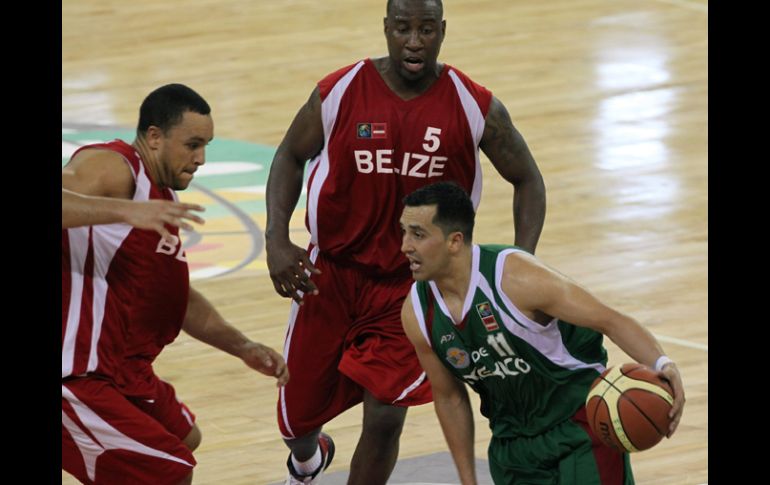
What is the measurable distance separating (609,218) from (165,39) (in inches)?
Answer: 225

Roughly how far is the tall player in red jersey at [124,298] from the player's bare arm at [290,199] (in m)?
0.74

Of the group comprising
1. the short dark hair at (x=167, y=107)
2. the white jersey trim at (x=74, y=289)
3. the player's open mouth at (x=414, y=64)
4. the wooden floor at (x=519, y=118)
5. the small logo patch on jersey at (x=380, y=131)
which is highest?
the short dark hair at (x=167, y=107)

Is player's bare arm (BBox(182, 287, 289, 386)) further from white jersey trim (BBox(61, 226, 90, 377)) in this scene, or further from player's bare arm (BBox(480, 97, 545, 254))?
player's bare arm (BBox(480, 97, 545, 254))

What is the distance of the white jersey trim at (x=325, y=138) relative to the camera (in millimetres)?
6504

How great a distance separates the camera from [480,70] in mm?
14367

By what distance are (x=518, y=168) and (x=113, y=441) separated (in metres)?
1.94

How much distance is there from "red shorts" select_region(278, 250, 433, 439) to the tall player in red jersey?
1.06 metres

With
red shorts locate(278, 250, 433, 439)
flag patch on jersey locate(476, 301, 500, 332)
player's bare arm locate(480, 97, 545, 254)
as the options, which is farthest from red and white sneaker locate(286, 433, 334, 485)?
flag patch on jersey locate(476, 301, 500, 332)

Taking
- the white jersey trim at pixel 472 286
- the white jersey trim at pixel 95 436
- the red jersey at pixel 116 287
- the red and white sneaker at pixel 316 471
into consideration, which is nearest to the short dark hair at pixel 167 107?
the red jersey at pixel 116 287

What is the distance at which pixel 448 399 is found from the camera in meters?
5.75

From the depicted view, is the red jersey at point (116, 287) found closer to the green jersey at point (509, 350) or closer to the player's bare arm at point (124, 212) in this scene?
the player's bare arm at point (124, 212)

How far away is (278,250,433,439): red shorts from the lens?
21.5ft

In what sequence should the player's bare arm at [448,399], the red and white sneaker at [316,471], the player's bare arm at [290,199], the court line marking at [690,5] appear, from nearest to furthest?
the player's bare arm at [448,399] < the player's bare arm at [290,199] < the red and white sneaker at [316,471] < the court line marking at [690,5]
